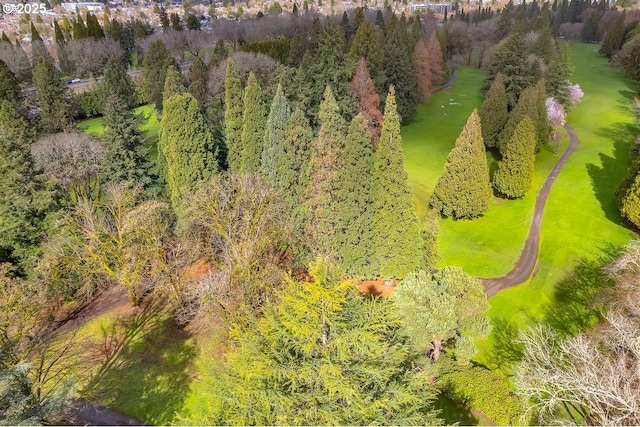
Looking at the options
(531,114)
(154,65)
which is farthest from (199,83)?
(531,114)

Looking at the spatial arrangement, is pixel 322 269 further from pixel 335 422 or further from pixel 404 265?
pixel 404 265

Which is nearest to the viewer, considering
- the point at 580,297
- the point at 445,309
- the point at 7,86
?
the point at 445,309

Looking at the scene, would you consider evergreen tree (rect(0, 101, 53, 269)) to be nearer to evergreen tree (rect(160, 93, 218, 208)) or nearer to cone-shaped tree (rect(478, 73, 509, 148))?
evergreen tree (rect(160, 93, 218, 208))

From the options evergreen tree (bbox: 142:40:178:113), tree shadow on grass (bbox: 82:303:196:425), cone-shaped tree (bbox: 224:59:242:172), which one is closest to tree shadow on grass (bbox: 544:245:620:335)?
tree shadow on grass (bbox: 82:303:196:425)

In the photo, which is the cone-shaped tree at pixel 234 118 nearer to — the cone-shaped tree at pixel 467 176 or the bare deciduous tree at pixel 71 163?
the bare deciduous tree at pixel 71 163

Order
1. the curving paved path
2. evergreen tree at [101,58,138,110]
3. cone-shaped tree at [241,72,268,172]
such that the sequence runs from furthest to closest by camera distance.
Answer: evergreen tree at [101,58,138,110], cone-shaped tree at [241,72,268,172], the curving paved path

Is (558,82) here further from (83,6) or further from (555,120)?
(83,6)

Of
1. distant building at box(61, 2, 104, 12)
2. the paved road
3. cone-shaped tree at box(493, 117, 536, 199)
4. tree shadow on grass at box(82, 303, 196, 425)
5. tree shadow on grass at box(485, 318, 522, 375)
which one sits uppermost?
distant building at box(61, 2, 104, 12)
